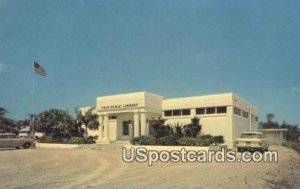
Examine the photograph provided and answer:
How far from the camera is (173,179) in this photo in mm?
15664

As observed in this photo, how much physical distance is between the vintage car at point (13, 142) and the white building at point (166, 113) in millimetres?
9020

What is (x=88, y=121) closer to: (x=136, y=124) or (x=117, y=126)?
(x=117, y=126)

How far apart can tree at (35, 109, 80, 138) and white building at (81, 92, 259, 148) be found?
2958 millimetres

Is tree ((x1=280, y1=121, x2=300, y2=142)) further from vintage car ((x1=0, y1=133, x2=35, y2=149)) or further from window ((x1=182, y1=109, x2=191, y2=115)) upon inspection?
vintage car ((x1=0, y1=133, x2=35, y2=149))

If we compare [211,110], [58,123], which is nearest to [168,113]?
[211,110]

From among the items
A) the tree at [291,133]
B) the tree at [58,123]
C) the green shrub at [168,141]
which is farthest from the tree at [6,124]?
the tree at [291,133]

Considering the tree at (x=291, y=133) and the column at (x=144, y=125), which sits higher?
the column at (x=144, y=125)

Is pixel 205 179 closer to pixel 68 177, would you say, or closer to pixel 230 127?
pixel 68 177

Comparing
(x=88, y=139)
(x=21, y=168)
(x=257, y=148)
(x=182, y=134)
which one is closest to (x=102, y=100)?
(x=88, y=139)

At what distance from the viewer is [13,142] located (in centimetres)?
3662

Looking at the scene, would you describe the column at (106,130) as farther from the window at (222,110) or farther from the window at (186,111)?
the window at (222,110)

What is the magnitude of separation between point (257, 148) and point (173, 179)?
16.2 metres

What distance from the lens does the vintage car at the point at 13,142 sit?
36156 millimetres

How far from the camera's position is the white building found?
41.2m
